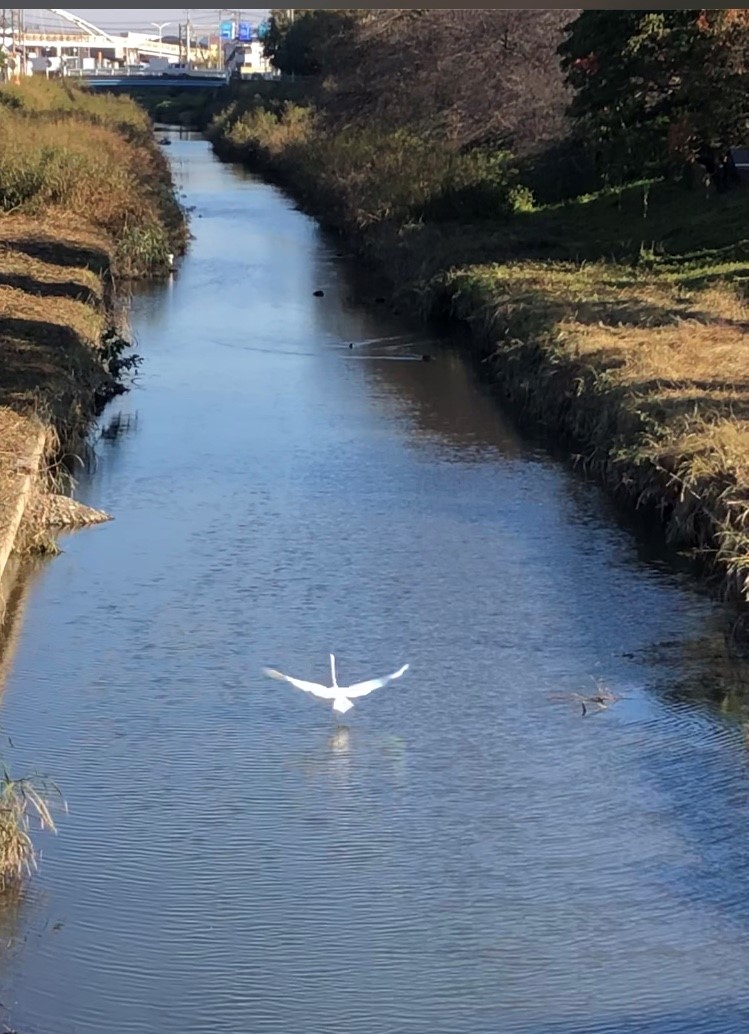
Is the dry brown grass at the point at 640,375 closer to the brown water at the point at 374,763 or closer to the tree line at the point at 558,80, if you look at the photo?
the brown water at the point at 374,763

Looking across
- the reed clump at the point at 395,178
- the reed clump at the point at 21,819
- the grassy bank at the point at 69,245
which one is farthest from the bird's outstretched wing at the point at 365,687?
the reed clump at the point at 395,178

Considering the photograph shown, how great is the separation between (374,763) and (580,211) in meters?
22.1

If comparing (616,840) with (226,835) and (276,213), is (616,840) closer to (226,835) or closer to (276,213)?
(226,835)

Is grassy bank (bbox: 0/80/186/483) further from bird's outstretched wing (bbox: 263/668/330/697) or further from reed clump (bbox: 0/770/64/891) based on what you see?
reed clump (bbox: 0/770/64/891)

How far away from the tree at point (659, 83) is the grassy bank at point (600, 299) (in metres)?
1.36

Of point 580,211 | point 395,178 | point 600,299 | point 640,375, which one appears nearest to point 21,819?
point 640,375

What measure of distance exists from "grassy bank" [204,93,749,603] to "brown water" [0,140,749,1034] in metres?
0.57

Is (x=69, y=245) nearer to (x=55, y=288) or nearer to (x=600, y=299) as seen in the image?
(x=55, y=288)

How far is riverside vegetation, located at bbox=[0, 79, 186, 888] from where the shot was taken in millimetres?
11672

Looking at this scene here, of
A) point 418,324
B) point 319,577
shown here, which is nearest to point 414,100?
point 418,324

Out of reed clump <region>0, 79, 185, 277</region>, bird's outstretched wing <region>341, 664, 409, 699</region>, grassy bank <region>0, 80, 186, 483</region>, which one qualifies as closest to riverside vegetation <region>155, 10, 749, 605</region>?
bird's outstretched wing <region>341, 664, 409, 699</region>

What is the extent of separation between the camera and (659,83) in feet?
74.7

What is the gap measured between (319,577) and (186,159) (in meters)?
45.9

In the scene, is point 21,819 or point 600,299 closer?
point 21,819
